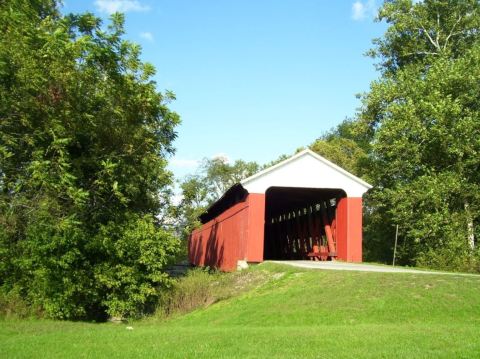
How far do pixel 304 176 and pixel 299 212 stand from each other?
7.23 m

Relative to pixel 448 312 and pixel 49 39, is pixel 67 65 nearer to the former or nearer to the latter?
pixel 49 39

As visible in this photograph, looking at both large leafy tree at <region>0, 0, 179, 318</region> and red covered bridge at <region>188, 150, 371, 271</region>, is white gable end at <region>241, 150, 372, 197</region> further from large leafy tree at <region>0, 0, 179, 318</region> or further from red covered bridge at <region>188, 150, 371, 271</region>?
large leafy tree at <region>0, 0, 179, 318</region>

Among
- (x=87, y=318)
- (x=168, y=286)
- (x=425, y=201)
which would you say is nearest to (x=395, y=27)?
(x=425, y=201)

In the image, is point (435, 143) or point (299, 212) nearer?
→ point (435, 143)

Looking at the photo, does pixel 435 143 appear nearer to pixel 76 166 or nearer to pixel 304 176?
pixel 304 176

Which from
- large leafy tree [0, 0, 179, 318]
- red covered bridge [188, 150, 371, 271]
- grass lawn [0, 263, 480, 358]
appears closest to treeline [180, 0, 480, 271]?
red covered bridge [188, 150, 371, 271]

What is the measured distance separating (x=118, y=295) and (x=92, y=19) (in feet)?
24.0

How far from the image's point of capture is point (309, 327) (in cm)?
854

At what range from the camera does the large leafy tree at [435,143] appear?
2000cm

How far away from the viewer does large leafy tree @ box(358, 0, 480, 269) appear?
65.6 feet

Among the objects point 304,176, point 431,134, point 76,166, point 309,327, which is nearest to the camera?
point 309,327

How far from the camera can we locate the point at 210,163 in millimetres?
55938

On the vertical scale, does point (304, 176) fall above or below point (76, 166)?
above

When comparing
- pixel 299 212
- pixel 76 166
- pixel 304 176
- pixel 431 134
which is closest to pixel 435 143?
pixel 431 134
